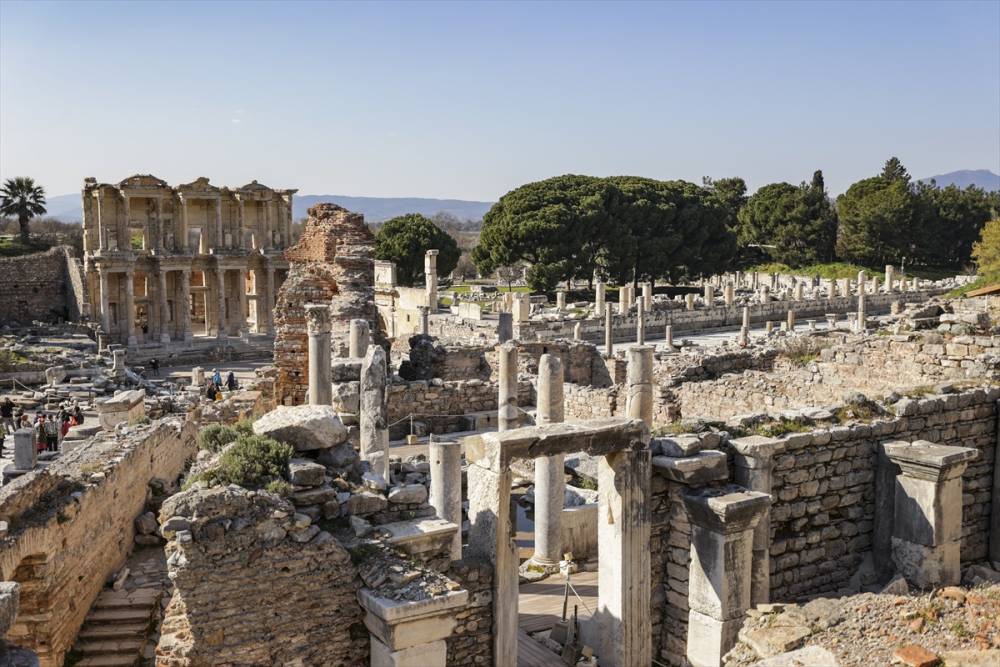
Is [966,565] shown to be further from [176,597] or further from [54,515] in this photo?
[54,515]

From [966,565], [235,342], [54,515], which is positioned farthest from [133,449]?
→ [235,342]

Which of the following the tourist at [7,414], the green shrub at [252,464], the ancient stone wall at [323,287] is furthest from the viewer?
the tourist at [7,414]

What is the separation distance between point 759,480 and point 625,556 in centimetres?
164

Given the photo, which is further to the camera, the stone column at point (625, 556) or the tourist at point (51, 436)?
the tourist at point (51, 436)

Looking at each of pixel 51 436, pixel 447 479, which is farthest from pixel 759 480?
pixel 51 436

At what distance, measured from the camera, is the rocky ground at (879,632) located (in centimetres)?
689

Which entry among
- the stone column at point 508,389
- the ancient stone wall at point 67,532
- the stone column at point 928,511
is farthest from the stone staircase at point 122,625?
the stone column at point 928,511

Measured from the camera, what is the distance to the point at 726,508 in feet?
29.1

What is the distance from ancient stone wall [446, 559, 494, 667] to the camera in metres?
8.92

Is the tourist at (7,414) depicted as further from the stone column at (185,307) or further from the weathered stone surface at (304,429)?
the stone column at (185,307)

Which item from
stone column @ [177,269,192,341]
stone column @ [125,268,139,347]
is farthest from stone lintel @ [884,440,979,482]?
stone column @ [177,269,192,341]

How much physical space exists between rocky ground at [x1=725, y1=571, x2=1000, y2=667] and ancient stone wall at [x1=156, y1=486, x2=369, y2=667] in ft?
11.2

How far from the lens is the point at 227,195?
56562mm

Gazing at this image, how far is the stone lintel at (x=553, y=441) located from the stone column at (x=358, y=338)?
11291 millimetres
